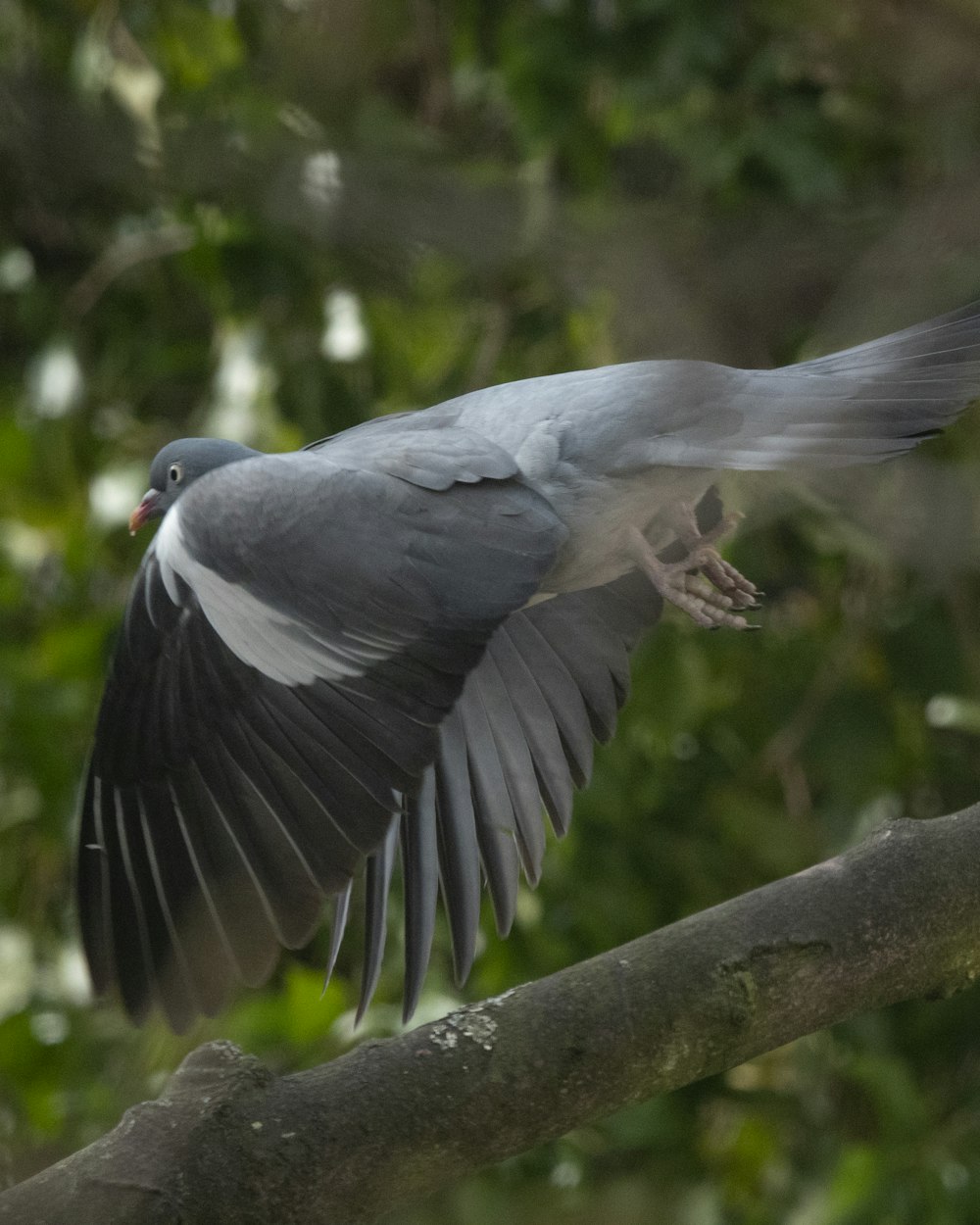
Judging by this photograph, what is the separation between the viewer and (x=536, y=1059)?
117 centimetres

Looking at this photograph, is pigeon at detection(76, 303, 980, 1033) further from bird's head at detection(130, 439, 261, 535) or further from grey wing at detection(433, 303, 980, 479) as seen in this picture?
bird's head at detection(130, 439, 261, 535)

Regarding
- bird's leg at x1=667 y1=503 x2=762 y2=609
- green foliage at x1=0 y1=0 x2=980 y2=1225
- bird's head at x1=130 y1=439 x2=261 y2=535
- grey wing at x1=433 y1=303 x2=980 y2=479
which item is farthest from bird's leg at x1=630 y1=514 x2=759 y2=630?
bird's head at x1=130 y1=439 x2=261 y2=535

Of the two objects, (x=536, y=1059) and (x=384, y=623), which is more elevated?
(x=384, y=623)

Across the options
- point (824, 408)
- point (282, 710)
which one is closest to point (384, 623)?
A: point (282, 710)

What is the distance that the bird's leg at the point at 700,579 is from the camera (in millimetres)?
1587

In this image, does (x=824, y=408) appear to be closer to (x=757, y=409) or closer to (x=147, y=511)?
(x=757, y=409)

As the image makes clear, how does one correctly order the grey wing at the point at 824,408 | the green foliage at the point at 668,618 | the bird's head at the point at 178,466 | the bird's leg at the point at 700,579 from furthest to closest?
the green foliage at the point at 668,618
the bird's head at the point at 178,466
the bird's leg at the point at 700,579
the grey wing at the point at 824,408

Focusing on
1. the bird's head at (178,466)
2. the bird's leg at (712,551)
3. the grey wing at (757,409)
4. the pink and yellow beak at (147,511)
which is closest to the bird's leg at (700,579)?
the bird's leg at (712,551)

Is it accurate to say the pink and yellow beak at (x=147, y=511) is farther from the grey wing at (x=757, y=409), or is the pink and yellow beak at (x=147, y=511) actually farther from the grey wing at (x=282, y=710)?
the grey wing at (x=757, y=409)

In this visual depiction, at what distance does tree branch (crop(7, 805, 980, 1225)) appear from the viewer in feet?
3.49

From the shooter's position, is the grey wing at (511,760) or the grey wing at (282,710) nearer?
→ the grey wing at (282,710)

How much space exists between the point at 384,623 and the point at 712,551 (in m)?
0.38

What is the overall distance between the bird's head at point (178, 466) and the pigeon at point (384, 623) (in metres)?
0.13

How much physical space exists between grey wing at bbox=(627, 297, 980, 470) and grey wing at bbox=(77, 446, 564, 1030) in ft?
0.54
